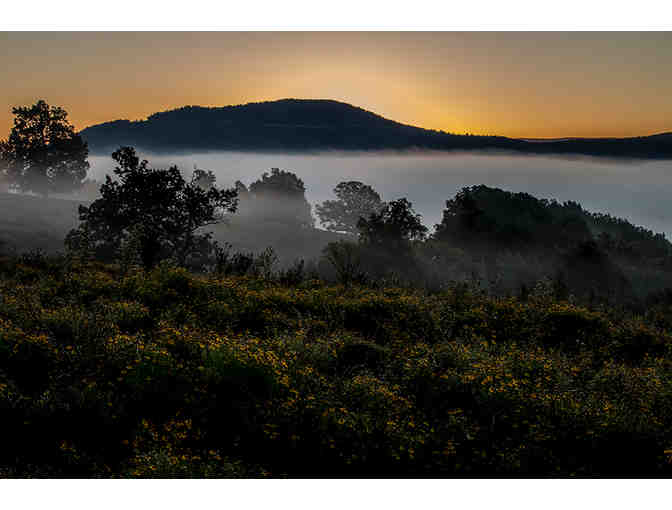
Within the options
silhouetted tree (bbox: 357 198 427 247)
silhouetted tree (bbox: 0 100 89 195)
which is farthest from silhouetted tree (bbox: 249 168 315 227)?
silhouetted tree (bbox: 357 198 427 247)

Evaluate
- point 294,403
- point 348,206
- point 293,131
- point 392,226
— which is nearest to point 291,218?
point 348,206

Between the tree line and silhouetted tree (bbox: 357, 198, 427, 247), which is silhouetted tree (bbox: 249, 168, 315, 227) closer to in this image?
the tree line

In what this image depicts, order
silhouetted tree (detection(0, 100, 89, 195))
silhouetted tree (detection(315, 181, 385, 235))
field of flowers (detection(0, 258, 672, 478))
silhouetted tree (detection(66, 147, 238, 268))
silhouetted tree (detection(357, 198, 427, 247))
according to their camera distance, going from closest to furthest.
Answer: field of flowers (detection(0, 258, 672, 478))
silhouetted tree (detection(66, 147, 238, 268))
silhouetted tree (detection(357, 198, 427, 247))
silhouetted tree (detection(0, 100, 89, 195))
silhouetted tree (detection(315, 181, 385, 235))

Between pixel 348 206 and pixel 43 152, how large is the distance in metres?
40.5

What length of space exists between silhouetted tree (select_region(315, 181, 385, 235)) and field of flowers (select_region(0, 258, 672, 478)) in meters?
61.0

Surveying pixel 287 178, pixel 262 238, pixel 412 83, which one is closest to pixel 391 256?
pixel 412 83

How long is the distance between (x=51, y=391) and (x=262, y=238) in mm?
49682

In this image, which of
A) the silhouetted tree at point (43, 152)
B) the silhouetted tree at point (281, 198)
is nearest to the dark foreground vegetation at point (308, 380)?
the silhouetted tree at point (43, 152)

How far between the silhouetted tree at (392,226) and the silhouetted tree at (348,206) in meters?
32.5

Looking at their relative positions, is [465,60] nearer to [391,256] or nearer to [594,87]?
[594,87]

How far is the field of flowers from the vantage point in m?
5.12

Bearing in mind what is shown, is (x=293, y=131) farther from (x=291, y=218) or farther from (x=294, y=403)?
(x=294, y=403)

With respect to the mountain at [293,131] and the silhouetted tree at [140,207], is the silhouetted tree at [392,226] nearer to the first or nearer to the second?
the silhouetted tree at [140,207]

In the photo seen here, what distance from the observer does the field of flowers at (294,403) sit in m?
5.12
